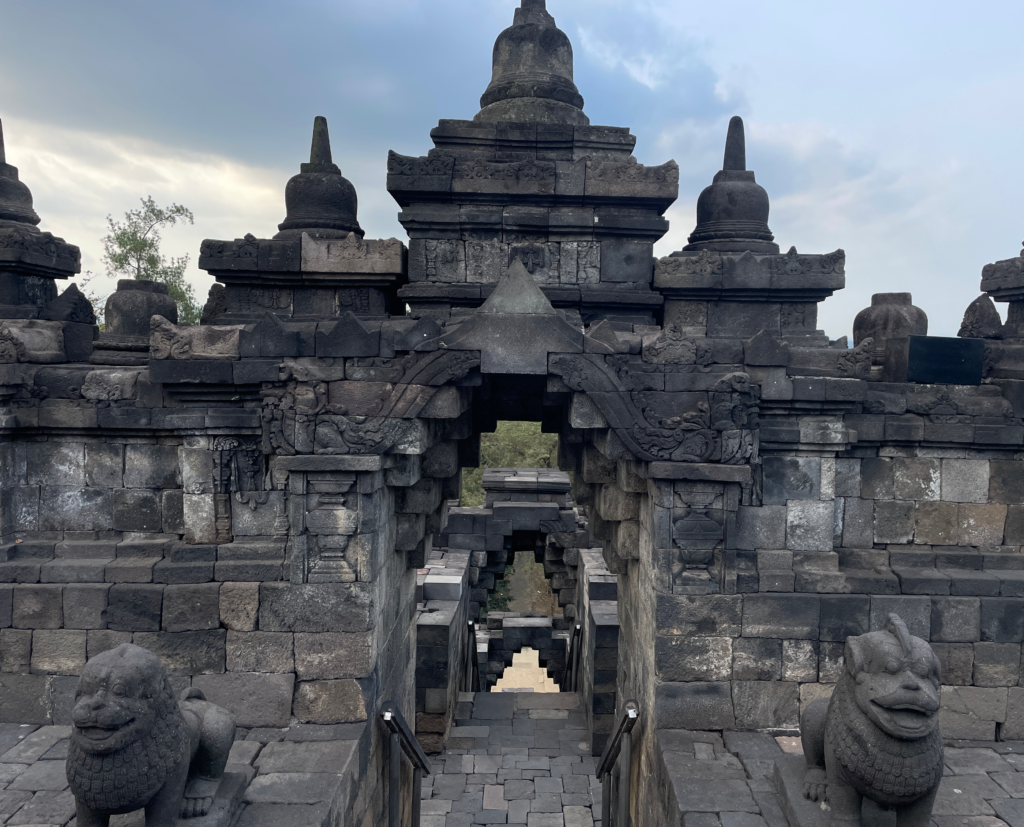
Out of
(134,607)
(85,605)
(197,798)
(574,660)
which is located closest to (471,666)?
(574,660)

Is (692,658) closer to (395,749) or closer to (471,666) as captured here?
(395,749)

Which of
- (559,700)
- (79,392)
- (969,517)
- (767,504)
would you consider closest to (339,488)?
(79,392)

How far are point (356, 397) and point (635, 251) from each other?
3320mm

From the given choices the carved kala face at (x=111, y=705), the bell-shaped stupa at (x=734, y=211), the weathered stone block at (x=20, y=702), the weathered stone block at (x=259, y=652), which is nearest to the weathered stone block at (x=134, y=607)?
the weathered stone block at (x=259, y=652)

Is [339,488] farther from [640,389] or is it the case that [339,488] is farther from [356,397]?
[640,389]

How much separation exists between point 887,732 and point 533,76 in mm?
7003

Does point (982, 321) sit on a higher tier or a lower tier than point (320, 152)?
lower

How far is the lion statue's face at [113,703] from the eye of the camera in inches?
134

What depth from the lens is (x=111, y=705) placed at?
3.41m

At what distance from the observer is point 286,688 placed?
5227mm

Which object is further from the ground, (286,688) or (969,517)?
(969,517)

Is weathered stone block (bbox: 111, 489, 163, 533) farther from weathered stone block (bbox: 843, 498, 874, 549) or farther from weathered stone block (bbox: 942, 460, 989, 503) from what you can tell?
weathered stone block (bbox: 942, 460, 989, 503)

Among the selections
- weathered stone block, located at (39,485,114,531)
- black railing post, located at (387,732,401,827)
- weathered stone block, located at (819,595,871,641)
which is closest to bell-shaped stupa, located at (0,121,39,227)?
weathered stone block, located at (39,485,114,531)

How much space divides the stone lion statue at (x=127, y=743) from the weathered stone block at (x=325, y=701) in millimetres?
1397
